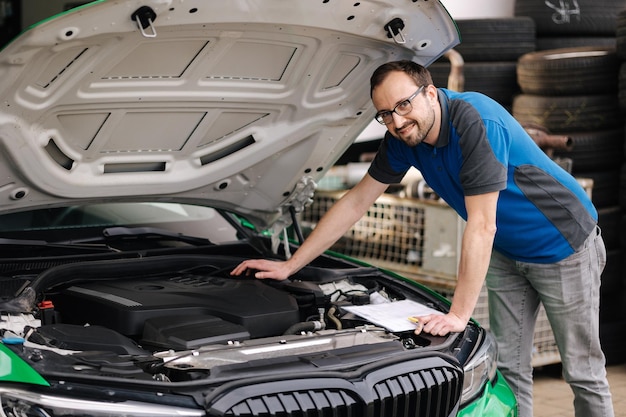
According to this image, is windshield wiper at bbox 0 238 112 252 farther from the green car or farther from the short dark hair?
the short dark hair

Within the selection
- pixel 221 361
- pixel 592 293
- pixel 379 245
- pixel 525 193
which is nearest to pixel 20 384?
pixel 221 361

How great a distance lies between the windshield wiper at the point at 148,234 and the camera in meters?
4.02

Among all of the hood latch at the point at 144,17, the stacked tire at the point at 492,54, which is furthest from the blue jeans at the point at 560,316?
the stacked tire at the point at 492,54

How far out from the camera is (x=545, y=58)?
20.9 feet

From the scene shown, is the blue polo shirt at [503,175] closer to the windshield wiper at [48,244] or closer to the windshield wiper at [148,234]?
the windshield wiper at [148,234]

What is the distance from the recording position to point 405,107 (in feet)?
11.2

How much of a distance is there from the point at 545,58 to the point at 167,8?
12.7ft

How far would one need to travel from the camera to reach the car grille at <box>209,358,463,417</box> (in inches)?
104

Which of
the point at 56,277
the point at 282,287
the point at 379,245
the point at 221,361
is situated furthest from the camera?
the point at 379,245

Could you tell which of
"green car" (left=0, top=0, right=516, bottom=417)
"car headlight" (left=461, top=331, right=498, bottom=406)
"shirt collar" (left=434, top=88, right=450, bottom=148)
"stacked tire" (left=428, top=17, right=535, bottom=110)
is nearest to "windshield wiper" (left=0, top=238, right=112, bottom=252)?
"green car" (left=0, top=0, right=516, bottom=417)

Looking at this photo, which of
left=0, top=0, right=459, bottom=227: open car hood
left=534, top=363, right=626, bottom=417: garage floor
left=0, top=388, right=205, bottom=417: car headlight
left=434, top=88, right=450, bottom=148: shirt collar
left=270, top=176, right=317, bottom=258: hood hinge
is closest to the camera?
left=0, top=388, right=205, bottom=417: car headlight

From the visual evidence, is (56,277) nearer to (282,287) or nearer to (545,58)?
(282,287)

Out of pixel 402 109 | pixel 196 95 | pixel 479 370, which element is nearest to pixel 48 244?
pixel 196 95

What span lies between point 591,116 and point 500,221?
2.86 m
